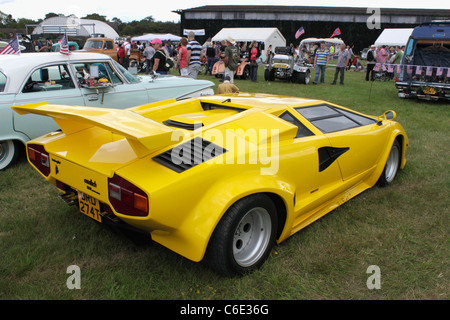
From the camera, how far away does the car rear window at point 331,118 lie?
320 cm

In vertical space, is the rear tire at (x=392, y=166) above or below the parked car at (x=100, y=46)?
below

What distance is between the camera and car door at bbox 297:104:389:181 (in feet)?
10.4

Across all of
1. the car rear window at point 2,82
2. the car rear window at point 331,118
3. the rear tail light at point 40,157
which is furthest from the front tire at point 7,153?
the car rear window at point 331,118

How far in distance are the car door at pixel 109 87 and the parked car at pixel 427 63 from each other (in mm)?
8474

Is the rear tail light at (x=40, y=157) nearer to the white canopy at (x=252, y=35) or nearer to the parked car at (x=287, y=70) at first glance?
the parked car at (x=287, y=70)

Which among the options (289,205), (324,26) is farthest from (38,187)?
(324,26)

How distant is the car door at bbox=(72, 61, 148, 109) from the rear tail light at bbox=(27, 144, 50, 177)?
2274 millimetres

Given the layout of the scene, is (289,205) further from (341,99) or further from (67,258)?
(341,99)

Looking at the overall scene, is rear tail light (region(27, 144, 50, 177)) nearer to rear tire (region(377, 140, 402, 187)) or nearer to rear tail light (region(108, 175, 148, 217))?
rear tail light (region(108, 175, 148, 217))

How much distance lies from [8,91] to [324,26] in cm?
5074

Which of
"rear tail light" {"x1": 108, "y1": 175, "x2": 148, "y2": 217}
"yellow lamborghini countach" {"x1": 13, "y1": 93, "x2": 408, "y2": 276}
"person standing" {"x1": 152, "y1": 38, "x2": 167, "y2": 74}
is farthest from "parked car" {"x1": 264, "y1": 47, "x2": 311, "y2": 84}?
"rear tail light" {"x1": 108, "y1": 175, "x2": 148, "y2": 217}

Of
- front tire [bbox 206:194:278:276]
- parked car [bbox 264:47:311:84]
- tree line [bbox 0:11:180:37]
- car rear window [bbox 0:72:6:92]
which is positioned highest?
tree line [bbox 0:11:180:37]

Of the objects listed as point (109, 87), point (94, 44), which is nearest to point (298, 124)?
point (109, 87)

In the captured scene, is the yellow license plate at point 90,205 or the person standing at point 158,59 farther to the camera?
the person standing at point 158,59
